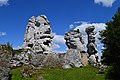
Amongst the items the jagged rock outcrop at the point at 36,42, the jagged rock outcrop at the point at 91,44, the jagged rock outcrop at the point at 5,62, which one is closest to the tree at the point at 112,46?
the jagged rock outcrop at the point at 5,62

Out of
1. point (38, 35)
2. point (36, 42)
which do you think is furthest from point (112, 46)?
point (38, 35)

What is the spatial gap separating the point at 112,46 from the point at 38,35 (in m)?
40.2

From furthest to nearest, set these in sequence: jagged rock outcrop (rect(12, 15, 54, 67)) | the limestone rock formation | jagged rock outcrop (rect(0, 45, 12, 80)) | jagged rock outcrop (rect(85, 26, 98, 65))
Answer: jagged rock outcrop (rect(85, 26, 98, 65)) → the limestone rock formation → jagged rock outcrop (rect(12, 15, 54, 67)) → jagged rock outcrop (rect(0, 45, 12, 80))

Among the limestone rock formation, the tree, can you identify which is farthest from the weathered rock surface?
the tree

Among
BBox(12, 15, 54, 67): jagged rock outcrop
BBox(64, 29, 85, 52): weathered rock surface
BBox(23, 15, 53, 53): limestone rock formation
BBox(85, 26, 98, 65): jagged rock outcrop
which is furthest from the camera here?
BBox(85, 26, 98, 65): jagged rock outcrop

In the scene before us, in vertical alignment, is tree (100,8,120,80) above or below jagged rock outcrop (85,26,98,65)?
below

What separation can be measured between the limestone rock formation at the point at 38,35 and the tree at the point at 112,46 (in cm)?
3383

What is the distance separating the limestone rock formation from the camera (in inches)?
3307

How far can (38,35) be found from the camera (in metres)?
86.9

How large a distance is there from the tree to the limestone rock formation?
3383 cm

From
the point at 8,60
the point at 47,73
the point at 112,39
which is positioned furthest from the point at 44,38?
the point at 112,39

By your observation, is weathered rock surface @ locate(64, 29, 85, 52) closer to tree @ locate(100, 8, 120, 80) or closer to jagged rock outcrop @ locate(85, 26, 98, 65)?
jagged rock outcrop @ locate(85, 26, 98, 65)

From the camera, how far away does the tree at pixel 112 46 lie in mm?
48688

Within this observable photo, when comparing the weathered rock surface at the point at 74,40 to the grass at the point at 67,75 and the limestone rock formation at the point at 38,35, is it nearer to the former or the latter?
the limestone rock formation at the point at 38,35
